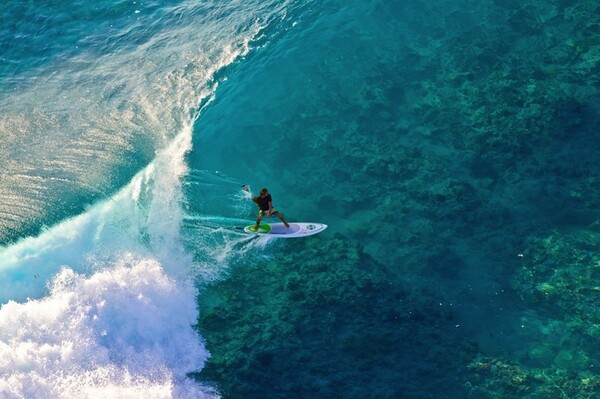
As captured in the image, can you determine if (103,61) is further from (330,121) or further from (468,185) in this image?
(468,185)

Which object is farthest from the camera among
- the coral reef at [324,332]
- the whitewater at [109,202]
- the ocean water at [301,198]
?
the whitewater at [109,202]

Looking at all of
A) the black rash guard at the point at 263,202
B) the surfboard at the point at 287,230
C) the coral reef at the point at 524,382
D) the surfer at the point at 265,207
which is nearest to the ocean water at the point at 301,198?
the coral reef at the point at 524,382

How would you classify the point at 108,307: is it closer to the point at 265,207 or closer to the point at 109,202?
the point at 109,202

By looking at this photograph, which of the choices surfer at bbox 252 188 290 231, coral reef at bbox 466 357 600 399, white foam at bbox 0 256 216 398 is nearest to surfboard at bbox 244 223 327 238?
surfer at bbox 252 188 290 231

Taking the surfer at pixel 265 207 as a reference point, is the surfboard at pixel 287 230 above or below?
Result: below

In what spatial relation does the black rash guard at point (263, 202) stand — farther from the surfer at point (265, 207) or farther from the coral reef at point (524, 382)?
the coral reef at point (524, 382)
